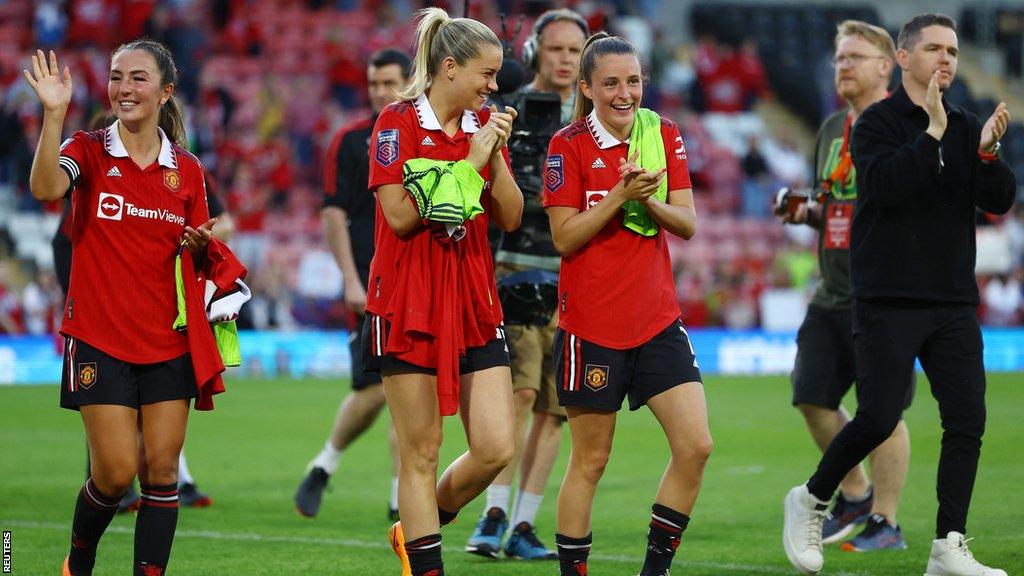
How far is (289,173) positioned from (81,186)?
18.1 metres

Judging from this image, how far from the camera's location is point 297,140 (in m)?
23.8

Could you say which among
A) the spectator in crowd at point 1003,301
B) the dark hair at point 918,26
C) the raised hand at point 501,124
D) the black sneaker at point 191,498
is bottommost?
the spectator in crowd at point 1003,301

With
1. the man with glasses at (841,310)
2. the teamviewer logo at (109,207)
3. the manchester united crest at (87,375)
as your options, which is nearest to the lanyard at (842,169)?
the man with glasses at (841,310)

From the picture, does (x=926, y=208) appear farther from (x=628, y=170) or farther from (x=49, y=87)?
(x=49, y=87)

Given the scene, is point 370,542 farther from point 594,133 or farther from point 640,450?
point 640,450

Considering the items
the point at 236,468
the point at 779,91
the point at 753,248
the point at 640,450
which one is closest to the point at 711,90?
the point at 779,91

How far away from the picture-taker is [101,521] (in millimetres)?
5543

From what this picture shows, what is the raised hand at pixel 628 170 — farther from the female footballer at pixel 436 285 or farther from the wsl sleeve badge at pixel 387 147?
the wsl sleeve badge at pixel 387 147

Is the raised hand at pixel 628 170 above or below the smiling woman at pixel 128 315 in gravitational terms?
above

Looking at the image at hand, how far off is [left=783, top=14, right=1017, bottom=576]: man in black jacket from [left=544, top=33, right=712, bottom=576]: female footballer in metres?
0.97

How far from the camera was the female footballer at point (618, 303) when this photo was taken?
18.2 feet

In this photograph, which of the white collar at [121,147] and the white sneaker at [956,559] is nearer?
the white collar at [121,147]

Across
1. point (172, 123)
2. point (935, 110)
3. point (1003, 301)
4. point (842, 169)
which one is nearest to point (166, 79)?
point (172, 123)

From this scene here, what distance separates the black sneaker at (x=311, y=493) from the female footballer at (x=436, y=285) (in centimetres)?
293
